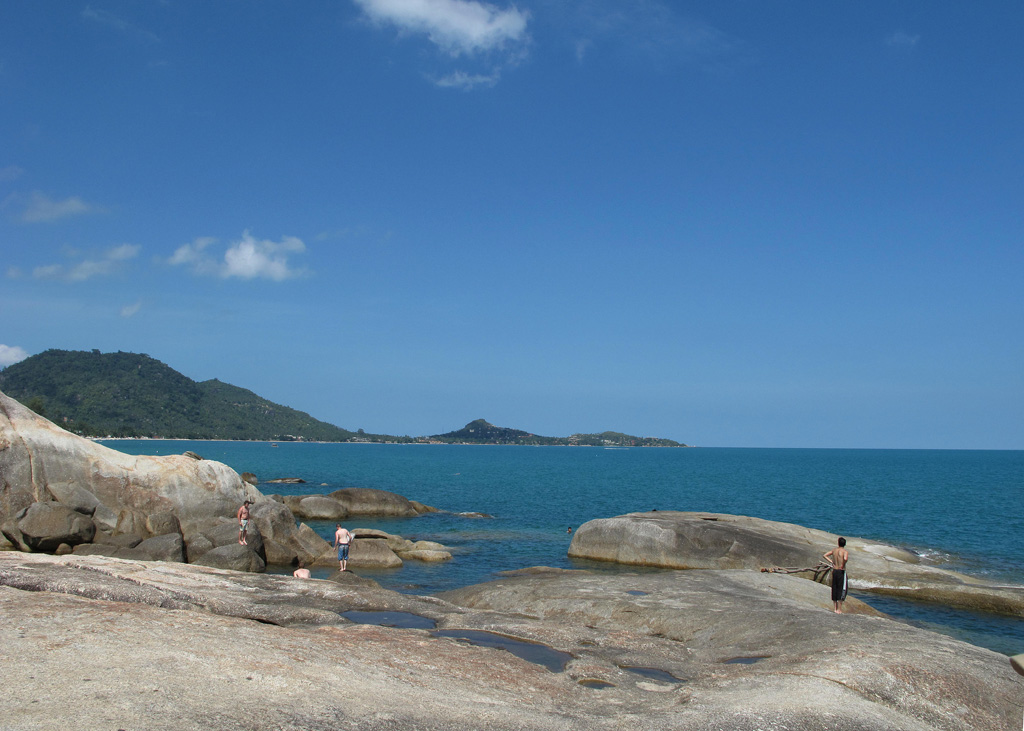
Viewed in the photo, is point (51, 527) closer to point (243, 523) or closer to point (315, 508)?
point (243, 523)

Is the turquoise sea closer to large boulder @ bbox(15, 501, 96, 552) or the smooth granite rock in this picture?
the smooth granite rock

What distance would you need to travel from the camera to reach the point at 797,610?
1991cm

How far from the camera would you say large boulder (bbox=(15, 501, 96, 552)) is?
2812cm

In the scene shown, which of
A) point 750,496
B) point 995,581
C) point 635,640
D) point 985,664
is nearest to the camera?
point 985,664

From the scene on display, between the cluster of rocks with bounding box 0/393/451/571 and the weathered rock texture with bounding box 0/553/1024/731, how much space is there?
460 inches

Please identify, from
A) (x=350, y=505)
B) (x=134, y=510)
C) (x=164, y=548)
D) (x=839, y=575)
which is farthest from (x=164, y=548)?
(x=350, y=505)

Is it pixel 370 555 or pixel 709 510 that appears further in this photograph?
pixel 709 510

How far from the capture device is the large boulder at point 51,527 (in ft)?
92.3

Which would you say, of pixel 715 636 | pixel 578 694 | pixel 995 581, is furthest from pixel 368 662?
pixel 995 581

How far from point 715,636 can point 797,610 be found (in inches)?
128

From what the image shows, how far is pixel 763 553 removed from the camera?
33.1 metres

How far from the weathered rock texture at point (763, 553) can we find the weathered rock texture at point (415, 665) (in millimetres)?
13485

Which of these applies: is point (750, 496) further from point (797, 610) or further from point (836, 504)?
point (797, 610)

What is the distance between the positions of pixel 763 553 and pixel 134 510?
29.9m
